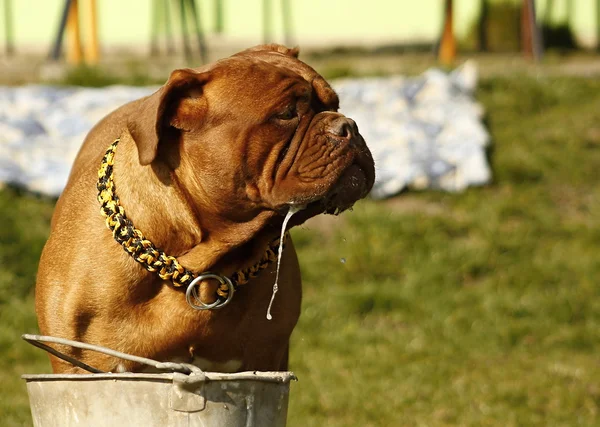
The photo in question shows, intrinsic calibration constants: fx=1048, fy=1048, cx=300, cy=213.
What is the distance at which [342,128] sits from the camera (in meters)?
3.78

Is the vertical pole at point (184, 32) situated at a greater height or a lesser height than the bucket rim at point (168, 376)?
lesser

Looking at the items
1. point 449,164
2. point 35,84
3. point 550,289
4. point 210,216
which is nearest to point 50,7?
point 35,84

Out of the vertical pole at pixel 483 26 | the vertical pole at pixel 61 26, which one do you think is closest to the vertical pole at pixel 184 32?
the vertical pole at pixel 61 26

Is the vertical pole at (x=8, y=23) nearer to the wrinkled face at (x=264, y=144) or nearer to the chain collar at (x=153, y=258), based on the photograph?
the chain collar at (x=153, y=258)

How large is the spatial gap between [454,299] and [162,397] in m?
4.45

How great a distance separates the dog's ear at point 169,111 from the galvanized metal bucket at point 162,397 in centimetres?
75

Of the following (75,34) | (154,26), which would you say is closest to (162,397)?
(75,34)

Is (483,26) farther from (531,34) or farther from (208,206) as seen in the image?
(208,206)

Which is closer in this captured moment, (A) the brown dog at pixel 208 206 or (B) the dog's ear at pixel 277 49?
(A) the brown dog at pixel 208 206

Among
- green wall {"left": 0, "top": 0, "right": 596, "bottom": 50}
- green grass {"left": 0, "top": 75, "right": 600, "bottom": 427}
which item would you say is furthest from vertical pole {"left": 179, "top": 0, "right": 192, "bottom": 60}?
green grass {"left": 0, "top": 75, "right": 600, "bottom": 427}

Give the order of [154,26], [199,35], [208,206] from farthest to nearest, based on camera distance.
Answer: [154,26] < [199,35] < [208,206]

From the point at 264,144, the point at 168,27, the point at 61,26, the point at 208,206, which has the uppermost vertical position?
the point at 264,144

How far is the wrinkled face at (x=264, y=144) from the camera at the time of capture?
12.2 feet

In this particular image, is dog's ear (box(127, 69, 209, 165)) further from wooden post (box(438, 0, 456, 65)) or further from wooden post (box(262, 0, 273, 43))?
wooden post (box(262, 0, 273, 43))
